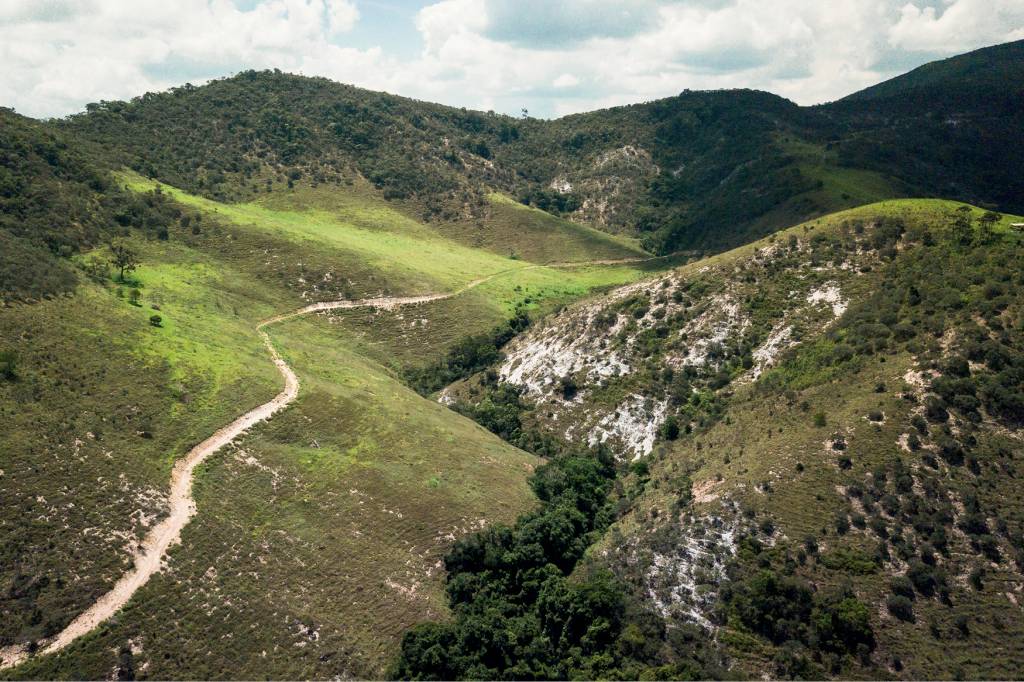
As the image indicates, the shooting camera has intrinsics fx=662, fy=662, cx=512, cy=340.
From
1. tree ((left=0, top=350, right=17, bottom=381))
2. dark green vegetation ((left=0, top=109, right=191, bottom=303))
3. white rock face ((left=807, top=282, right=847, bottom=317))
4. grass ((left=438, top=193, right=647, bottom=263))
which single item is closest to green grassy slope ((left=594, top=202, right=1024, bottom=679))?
white rock face ((left=807, top=282, right=847, bottom=317))

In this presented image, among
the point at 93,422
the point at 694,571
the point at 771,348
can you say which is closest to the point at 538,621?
the point at 694,571

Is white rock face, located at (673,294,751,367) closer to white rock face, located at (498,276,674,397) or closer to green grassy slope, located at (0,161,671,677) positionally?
white rock face, located at (498,276,674,397)

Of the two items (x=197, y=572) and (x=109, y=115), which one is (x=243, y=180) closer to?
(x=109, y=115)

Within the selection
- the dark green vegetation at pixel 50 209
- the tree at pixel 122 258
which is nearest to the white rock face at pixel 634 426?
the dark green vegetation at pixel 50 209

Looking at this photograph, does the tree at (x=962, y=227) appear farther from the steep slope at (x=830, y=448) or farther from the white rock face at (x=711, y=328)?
the white rock face at (x=711, y=328)

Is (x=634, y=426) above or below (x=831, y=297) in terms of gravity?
below

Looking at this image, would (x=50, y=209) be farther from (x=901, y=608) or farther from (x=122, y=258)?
(x=901, y=608)

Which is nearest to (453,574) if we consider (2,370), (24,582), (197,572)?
(197,572)
